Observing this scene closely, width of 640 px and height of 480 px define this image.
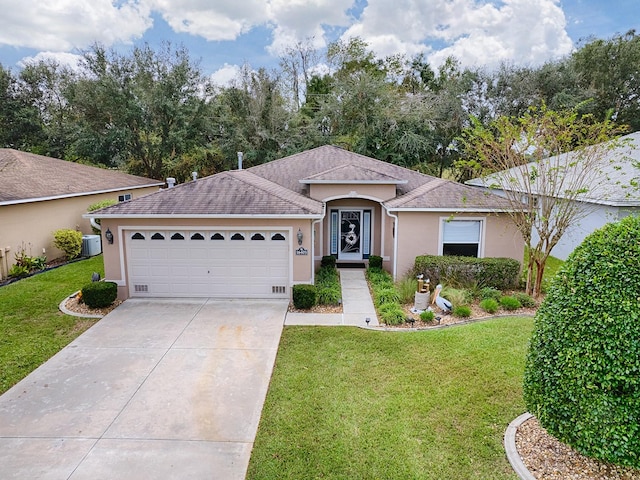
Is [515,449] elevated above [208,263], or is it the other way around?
[208,263]

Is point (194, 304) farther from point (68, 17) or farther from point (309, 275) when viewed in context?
point (68, 17)

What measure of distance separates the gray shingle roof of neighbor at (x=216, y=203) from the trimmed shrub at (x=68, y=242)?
6.37m

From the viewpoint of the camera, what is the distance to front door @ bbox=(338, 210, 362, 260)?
16.4 metres

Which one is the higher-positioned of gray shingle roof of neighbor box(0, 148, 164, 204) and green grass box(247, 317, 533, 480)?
gray shingle roof of neighbor box(0, 148, 164, 204)

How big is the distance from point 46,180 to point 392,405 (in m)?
18.4

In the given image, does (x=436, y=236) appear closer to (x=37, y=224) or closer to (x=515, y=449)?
(x=515, y=449)

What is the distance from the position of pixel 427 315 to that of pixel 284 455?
5.89 m

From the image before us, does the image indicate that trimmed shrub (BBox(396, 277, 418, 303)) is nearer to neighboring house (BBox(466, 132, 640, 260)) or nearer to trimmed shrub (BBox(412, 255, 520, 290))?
trimmed shrub (BBox(412, 255, 520, 290))

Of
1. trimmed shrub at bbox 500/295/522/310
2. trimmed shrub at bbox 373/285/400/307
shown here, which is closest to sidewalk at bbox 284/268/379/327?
trimmed shrub at bbox 373/285/400/307

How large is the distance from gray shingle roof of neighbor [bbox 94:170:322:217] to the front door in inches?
128

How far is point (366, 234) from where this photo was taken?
16.5 metres

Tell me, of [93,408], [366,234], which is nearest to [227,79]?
[366,234]

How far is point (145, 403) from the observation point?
269 inches

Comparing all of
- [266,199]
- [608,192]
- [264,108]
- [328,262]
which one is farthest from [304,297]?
[264,108]
